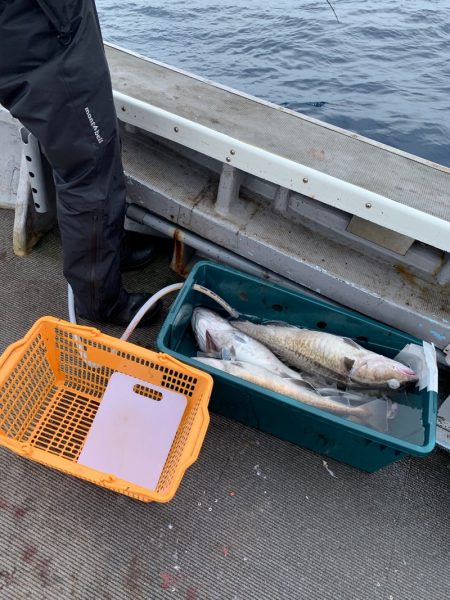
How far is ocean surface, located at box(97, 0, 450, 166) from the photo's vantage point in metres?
6.00

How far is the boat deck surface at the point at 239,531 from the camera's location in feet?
5.75

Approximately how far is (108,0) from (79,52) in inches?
482

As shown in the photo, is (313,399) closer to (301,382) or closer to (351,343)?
(301,382)

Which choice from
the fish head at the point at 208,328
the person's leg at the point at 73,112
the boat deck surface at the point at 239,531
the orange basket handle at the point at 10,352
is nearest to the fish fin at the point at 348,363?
the boat deck surface at the point at 239,531

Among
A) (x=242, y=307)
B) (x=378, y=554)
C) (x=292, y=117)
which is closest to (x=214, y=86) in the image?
(x=292, y=117)

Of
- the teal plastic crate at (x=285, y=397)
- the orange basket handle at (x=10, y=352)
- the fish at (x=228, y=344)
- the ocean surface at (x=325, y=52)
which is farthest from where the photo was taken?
the ocean surface at (x=325, y=52)

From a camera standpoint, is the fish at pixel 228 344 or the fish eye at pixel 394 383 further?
the fish at pixel 228 344

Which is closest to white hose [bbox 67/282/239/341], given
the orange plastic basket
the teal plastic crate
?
the teal plastic crate

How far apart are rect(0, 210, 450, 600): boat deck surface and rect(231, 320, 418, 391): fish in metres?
0.43

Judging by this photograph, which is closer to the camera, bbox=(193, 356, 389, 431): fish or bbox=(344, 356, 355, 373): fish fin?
bbox=(193, 356, 389, 431): fish

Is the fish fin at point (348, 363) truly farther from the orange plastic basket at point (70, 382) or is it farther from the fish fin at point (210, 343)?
the orange plastic basket at point (70, 382)

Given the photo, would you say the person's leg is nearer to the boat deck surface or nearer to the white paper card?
the white paper card

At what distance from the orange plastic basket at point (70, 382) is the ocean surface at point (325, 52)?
4776 mm

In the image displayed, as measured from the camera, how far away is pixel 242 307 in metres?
2.54
